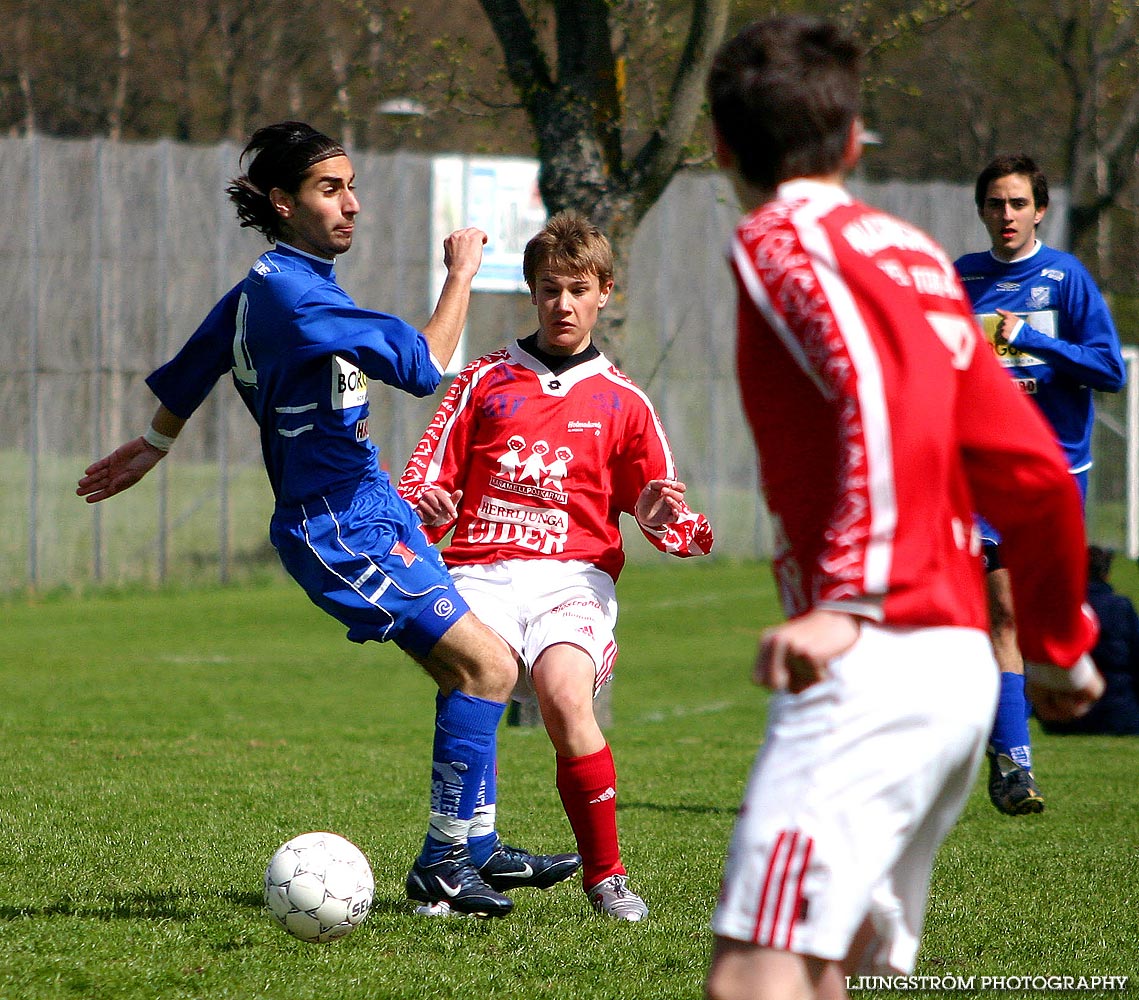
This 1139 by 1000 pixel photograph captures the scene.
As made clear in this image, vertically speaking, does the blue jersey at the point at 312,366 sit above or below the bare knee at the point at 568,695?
above

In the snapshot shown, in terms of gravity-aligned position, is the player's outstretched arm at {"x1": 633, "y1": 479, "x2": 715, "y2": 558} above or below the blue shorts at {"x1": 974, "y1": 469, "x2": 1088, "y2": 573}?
above

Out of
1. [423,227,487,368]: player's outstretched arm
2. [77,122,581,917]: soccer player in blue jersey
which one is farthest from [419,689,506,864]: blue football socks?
[423,227,487,368]: player's outstretched arm

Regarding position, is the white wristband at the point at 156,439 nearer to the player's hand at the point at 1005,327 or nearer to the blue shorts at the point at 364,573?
the blue shorts at the point at 364,573

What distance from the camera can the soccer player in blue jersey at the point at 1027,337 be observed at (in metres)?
5.61

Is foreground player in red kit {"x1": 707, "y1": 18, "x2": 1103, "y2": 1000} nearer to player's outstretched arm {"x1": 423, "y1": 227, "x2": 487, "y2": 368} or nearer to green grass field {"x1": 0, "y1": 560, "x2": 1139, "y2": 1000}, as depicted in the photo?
green grass field {"x1": 0, "y1": 560, "x2": 1139, "y2": 1000}

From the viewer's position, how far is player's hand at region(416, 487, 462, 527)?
14.6ft

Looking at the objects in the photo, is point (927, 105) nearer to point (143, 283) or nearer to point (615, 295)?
point (143, 283)

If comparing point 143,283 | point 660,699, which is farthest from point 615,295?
point 143,283

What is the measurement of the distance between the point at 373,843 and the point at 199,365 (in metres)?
1.90

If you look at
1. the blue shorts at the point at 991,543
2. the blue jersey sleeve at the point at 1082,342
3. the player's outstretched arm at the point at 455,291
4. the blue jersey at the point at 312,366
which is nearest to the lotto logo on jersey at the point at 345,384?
the blue jersey at the point at 312,366

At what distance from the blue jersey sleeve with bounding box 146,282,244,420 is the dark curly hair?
0.27m

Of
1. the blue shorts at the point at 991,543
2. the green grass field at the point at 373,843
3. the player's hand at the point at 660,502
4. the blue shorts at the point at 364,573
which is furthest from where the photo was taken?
the blue shorts at the point at 991,543

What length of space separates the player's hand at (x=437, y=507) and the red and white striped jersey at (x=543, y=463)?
47mm

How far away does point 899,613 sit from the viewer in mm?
2162
